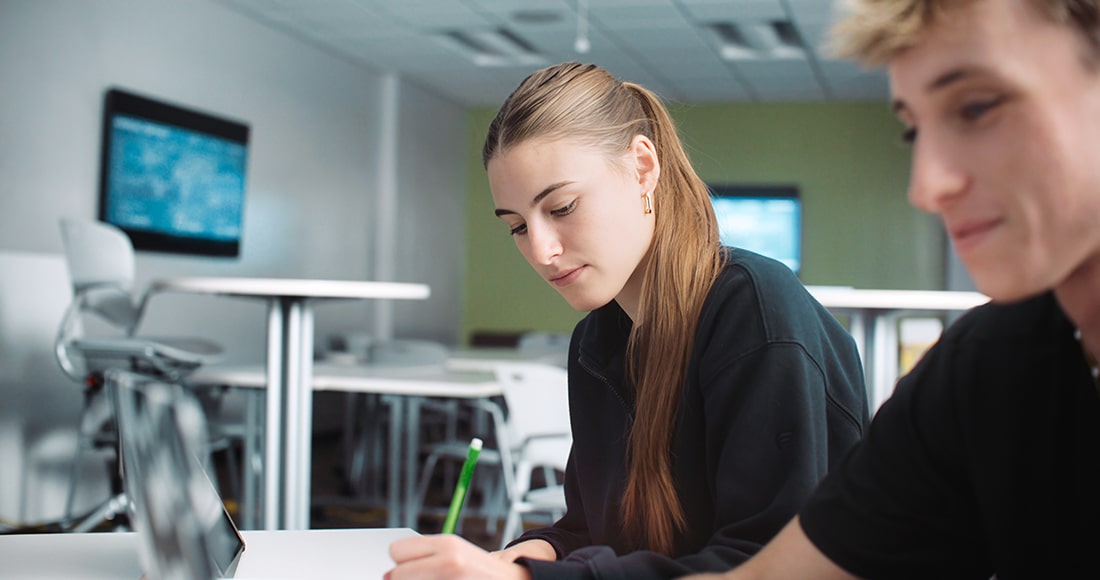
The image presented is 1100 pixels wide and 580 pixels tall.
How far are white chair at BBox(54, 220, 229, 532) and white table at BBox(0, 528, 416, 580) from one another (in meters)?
2.76

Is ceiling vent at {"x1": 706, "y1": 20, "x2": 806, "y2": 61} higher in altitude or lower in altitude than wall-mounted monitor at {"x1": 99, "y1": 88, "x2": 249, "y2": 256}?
higher

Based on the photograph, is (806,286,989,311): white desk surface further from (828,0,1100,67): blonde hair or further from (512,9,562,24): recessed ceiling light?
→ (512,9,562,24): recessed ceiling light

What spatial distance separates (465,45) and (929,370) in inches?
276

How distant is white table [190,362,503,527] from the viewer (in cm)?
386

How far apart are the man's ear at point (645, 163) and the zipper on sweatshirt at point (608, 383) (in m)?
0.20

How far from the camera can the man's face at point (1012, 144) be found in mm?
566

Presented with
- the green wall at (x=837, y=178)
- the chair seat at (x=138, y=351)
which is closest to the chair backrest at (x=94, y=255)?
the chair seat at (x=138, y=351)

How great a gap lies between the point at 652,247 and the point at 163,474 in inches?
25.3

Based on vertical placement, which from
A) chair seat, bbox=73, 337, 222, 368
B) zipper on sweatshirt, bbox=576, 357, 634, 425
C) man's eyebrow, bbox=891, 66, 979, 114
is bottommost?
chair seat, bbox=73, 337, 222, 368

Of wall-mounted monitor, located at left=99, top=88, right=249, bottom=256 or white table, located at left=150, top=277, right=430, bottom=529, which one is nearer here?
white table, located at left=150, top=277, right=430, bottom=529

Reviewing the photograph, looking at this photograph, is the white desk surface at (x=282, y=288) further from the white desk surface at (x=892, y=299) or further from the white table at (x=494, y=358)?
the white table at (x=494, y=358)

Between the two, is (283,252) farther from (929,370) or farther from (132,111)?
(929,370)

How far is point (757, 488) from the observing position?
3.06ft

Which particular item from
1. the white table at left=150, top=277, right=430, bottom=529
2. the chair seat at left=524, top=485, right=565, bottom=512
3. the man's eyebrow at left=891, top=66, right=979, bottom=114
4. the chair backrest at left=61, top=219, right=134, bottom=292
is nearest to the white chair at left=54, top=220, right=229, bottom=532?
the chair backrest at left=61, top=219, right=134, bottom=292
